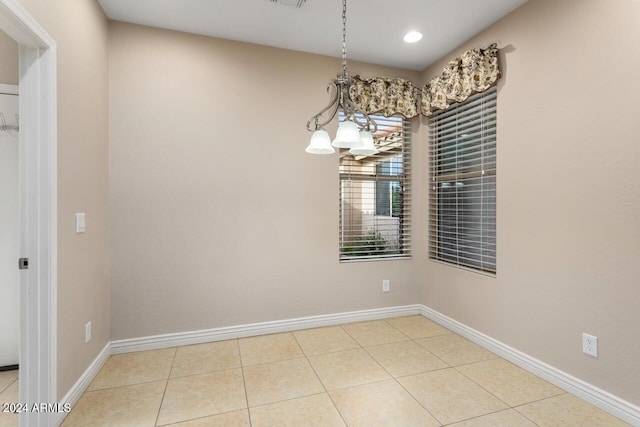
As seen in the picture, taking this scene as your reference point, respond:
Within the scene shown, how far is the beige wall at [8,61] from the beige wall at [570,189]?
3.61 metres

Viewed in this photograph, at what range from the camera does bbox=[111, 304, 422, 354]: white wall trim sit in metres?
2.76

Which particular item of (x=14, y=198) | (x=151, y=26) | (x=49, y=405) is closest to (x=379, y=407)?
(x=49, y=405)

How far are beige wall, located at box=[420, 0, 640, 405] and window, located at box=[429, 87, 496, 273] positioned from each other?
5.7 inches

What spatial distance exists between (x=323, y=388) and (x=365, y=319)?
1.34 meters

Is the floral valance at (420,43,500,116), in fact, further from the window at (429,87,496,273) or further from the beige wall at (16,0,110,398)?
the beige wall at (16,0,110,398)

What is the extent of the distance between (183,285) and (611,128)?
3.35 m

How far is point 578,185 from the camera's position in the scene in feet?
6.91

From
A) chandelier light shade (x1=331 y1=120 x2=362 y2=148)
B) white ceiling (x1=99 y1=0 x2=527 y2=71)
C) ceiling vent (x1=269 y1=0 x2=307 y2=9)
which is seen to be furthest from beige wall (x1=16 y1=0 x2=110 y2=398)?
chandelier light shade (x1=331 y1=120 x2=362 y2=148)

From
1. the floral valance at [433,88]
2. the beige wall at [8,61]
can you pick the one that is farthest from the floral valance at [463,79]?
the beige wall at [8,61]

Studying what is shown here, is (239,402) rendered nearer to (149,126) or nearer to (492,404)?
(492,404)

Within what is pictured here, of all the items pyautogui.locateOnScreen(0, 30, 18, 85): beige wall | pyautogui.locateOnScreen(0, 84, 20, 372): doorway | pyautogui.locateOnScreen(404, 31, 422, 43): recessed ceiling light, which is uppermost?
pyautogui.locateOnScreen(404, 31, 422, 43): recessed ceiling light

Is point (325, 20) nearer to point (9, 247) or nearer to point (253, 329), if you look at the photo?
point (253, 329)

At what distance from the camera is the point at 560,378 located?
2211mm

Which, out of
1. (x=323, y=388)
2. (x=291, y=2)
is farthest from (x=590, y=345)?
(x=291, y=2)
